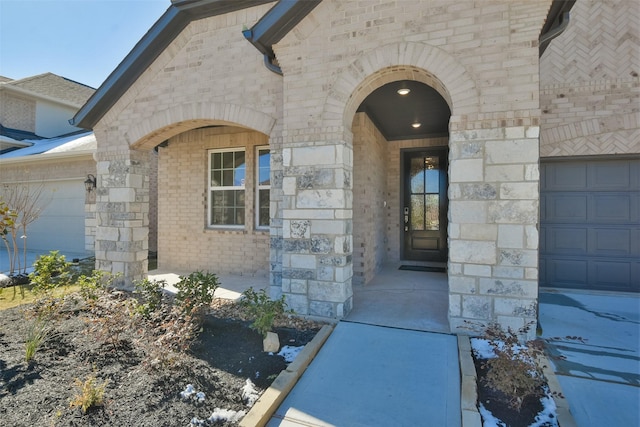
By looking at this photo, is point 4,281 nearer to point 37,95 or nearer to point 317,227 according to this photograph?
point 317,227

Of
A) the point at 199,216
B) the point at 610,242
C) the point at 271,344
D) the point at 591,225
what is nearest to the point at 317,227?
the point at 271,344

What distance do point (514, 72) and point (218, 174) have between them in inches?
250

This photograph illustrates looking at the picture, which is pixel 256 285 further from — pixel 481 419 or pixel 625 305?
pixel 625 305

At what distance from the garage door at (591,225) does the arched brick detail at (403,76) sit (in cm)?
362

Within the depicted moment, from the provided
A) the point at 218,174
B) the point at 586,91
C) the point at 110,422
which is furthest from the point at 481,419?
the point at 218,174

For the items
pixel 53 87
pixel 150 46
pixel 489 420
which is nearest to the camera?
pixel 489 420

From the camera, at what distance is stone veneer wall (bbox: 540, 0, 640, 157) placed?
5.52m

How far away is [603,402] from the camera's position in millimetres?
2600

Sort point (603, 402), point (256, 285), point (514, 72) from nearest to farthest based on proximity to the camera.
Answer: point (603, 402)
point (514, 72)
point (256, 285)

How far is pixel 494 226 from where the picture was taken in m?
3.65

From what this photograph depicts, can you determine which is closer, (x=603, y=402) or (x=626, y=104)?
(x=603, y=402)

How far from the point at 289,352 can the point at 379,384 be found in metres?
1.04

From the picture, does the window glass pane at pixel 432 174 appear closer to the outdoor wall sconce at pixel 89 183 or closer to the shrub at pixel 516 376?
the shrub at pixel 516 376

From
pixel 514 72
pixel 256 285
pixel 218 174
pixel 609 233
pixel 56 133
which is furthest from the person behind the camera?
pixel 56 133
